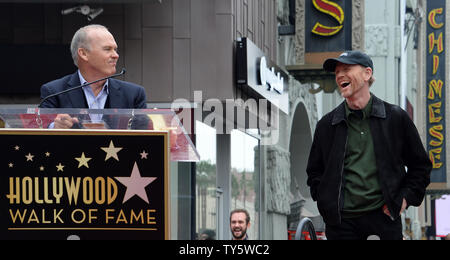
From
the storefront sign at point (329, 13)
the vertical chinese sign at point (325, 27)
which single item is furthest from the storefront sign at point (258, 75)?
the storefront sign at point (329, 13)

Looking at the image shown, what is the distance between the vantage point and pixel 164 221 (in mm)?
4156

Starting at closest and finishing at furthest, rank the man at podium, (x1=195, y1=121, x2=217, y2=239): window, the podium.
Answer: the podium, the man at podium, (x1=195, y1=121, x2=217, y2=239): window

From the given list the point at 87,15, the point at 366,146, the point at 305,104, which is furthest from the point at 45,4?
the point at 305,104

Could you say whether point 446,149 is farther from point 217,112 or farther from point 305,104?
point 217,112

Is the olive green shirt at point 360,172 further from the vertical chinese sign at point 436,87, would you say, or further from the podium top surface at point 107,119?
the vertical chinese sign at point 436,87

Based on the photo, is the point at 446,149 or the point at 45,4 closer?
the point at 45,4

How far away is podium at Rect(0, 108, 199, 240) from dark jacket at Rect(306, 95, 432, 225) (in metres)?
1.45

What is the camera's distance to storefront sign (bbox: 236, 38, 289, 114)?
1455cm

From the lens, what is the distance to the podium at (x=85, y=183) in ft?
13.5

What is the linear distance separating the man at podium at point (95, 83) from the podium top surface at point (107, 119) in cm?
75

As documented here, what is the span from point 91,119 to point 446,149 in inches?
1585

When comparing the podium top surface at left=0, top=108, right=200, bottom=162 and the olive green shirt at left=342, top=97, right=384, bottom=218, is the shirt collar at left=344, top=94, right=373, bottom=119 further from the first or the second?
the podium top surface at left=0, top=108, right=200, bottom=162

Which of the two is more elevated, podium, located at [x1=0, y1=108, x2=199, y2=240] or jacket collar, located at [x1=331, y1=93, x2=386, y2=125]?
jacket collar, located at [x1=331, y1=93, x2=386, y2=125]

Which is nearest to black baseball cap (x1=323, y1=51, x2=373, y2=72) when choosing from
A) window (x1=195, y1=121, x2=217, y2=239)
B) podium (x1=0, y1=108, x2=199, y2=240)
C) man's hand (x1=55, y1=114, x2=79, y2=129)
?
podium (x1=0, y1=108, x2=199, y2=240)
